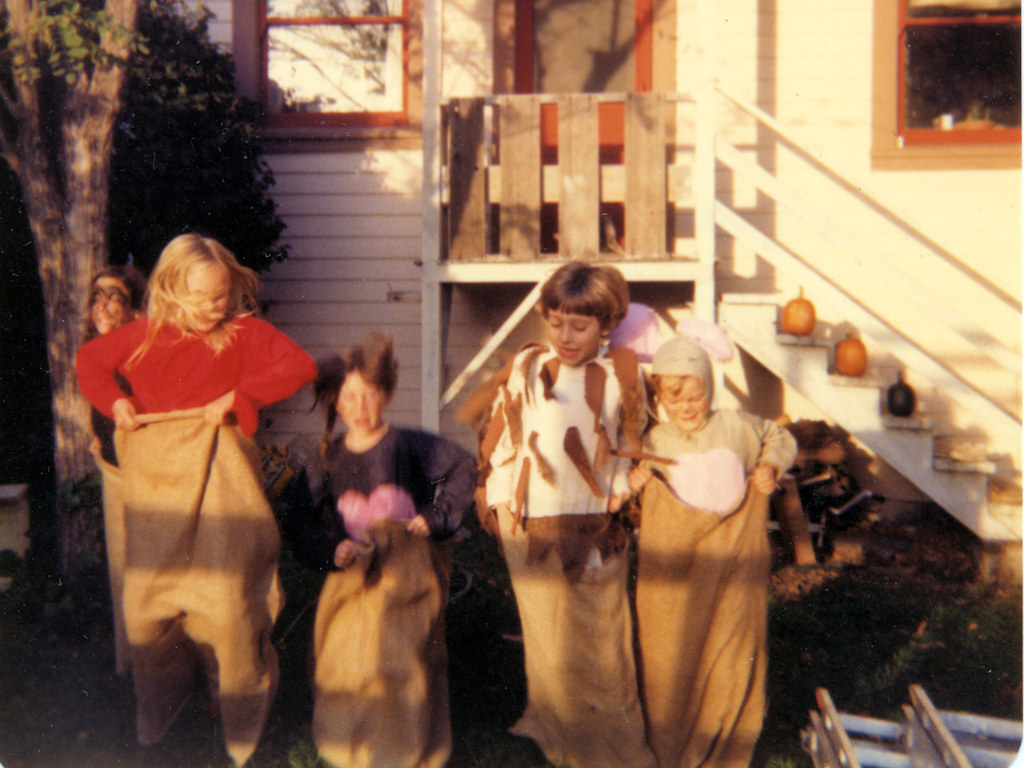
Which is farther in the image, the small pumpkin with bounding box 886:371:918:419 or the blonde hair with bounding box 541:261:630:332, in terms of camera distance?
the small pumpkin with bounding box 886:371:918:419

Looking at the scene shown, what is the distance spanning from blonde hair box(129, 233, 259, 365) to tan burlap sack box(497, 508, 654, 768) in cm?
111

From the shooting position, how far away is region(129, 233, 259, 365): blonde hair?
2.75 metres

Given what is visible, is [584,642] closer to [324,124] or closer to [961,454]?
[961,454]

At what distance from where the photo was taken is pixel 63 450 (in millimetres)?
4125

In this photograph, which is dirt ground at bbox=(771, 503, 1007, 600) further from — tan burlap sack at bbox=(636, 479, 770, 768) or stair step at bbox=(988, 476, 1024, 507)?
A: tan burlap sack at bbox=(636, 479, 770, 768)

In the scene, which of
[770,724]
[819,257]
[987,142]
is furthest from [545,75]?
[770,724]

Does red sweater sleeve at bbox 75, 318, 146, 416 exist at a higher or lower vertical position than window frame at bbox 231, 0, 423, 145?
lower

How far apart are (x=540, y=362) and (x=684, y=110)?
415 centimetres

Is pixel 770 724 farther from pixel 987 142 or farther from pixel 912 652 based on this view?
pixel 987 142

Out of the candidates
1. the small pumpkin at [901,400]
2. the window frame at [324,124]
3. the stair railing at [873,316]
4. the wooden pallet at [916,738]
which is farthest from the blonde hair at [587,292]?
the window frame at [324,124]

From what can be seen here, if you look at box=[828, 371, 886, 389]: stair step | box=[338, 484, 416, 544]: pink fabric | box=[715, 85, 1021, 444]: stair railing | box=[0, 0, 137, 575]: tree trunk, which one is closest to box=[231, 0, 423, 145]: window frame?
box=[715, 85, 1021, 444]: stair railing

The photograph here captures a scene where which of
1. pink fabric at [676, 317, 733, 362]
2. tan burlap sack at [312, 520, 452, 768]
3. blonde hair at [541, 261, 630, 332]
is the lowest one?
tan burlap sack at [312, 520, 452, 768]

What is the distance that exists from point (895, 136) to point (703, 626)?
472 cm

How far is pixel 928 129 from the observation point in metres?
6.21
